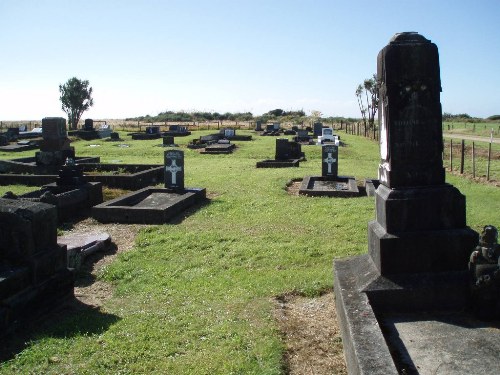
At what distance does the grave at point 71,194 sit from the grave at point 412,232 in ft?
22.8

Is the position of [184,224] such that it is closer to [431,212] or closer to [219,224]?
[219,224]

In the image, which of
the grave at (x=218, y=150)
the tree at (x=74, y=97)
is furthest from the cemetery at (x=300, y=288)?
the tree at (x=74, y=97)

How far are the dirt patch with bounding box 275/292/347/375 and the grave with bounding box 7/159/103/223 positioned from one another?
616 cm

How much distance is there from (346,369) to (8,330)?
3.19 metres

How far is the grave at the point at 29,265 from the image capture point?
5012mm

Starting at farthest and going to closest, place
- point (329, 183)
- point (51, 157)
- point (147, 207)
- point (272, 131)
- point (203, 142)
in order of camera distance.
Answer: point (272, 131) → point (203, 142) → point (51, 157) → point (329, 183) → point (147, 207)

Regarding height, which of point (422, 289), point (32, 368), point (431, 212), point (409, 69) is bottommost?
point (32, 368)

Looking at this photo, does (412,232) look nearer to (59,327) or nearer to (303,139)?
(59,327)

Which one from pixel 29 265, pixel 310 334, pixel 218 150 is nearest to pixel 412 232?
pixel 310 334

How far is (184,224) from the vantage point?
1010 cm

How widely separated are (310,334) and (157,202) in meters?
7.80

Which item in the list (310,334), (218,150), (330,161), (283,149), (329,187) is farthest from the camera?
(218,150)

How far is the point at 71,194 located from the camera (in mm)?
11086

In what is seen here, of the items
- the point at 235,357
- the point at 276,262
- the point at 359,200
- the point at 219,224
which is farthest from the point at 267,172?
the point at 235,357
